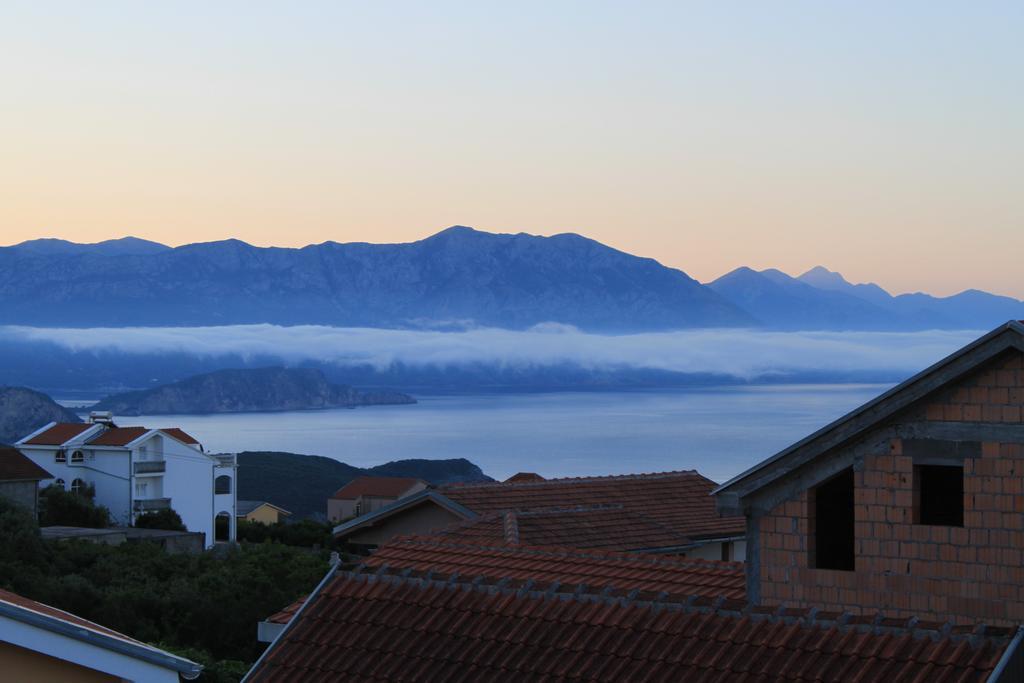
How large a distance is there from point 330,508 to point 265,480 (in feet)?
134

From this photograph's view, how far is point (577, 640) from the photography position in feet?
33.8

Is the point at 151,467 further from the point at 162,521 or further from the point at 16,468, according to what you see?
the point at 16,468

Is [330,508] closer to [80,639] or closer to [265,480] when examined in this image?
[265,480]

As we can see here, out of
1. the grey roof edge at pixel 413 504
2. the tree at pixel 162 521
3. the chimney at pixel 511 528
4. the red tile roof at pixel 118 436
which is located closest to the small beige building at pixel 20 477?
the tree at pixel 162 521

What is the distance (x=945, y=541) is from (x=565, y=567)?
3440mm

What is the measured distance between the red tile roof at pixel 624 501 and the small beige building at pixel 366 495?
68.6 metres

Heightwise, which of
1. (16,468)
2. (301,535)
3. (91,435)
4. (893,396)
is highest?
(893,396)

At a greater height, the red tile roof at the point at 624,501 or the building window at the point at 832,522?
the building window at the point at 832,522

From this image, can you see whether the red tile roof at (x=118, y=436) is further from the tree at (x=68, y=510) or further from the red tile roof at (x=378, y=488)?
the red tile roof at (x=378, y=488)

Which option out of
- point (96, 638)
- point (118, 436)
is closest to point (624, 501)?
point (96, 638)

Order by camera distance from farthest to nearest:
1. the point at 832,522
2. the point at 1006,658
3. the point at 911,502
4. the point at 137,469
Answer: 1. the point at 137,469
2. the point at 832,522
3. the point at 911,502
4. the point at 1006,658

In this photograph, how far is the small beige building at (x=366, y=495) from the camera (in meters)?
95.2

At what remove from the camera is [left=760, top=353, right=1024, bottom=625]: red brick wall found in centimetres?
1010

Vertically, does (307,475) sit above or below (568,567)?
below
